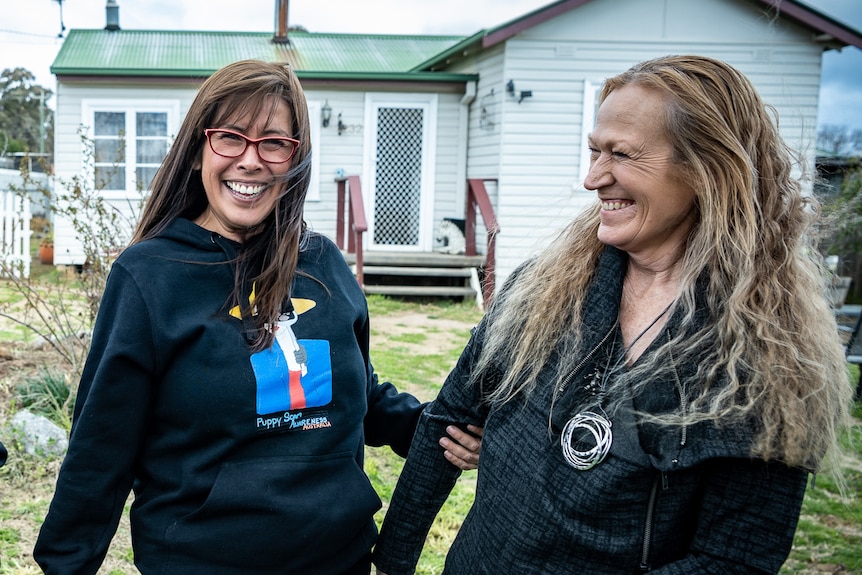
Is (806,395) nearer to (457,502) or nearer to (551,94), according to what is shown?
(457,502)

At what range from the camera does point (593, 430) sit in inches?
58.1

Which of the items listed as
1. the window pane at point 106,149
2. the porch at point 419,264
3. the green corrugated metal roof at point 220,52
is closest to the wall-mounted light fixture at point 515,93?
the porch at point 419,264

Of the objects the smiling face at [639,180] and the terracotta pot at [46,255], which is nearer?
the smiling face at [639,180]

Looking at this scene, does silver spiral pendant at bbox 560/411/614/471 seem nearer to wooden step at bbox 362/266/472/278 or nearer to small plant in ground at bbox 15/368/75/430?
small plant in ground at bbox 15/368/75/430

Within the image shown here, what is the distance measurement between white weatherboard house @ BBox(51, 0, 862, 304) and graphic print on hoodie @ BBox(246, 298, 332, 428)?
8453 mm

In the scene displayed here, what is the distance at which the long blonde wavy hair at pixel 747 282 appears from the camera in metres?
1.36

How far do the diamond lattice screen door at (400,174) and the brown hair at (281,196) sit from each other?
10930 millimetres

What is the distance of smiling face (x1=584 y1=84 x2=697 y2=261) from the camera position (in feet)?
4.96

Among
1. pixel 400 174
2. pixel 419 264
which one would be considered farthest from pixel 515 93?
pixel 419 264

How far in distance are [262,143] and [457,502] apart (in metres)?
2.76

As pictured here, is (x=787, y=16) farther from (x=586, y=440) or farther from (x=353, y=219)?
(x=586, y=440)

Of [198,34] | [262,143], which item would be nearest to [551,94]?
[198,34]

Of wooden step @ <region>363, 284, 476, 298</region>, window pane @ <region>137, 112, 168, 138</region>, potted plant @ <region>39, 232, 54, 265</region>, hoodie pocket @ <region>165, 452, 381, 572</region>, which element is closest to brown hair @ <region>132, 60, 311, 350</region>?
hoodie pocket @ <region>165, 452, 381, 572</region>

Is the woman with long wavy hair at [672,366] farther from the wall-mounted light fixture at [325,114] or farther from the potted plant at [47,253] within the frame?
the potted plant at [47,253]
